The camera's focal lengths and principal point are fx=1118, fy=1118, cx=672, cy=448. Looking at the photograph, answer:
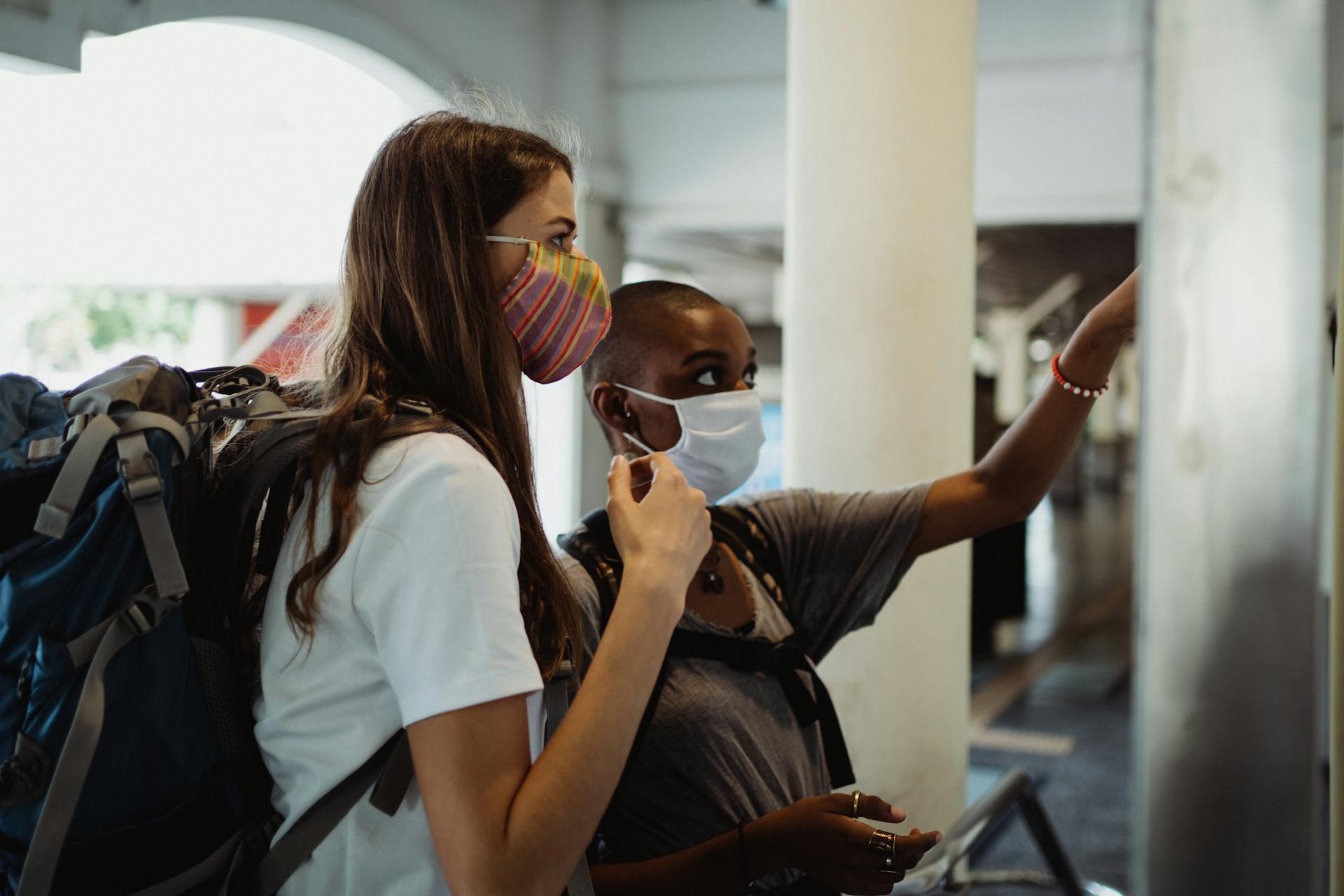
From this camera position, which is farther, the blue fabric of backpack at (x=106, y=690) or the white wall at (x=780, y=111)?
the white wall at (x=780, y=111)

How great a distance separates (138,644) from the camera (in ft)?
3.16

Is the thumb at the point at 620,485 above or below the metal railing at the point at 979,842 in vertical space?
above

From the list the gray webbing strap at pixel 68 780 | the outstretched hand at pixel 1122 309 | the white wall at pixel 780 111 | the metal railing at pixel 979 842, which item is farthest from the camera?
the white wall at pixel 780 111

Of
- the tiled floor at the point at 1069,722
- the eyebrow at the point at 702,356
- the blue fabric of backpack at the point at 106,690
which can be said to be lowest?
the tiled floor at the point at 1069,722

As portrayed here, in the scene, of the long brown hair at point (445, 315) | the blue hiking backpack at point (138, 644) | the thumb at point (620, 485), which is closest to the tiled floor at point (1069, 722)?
the thumb at point (620, 485)

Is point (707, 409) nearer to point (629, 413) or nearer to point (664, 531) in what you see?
point (629, 413)

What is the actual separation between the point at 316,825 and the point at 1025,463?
1.15 m

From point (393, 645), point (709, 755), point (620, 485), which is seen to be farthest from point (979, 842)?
point (393, 645)

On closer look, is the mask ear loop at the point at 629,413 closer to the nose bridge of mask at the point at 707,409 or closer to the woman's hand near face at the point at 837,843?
the nose bridge of mask at the point at 707,409

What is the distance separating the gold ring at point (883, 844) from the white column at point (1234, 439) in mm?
708

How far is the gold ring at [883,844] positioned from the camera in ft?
4.02

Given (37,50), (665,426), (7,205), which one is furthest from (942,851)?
(7,205)

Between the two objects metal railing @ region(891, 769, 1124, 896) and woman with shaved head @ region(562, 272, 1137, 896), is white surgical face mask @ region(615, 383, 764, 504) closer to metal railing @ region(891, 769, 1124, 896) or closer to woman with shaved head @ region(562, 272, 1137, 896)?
woman with shaved head @ region(562, 272, 1137, 896)

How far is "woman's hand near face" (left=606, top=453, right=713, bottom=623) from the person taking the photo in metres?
1.10
